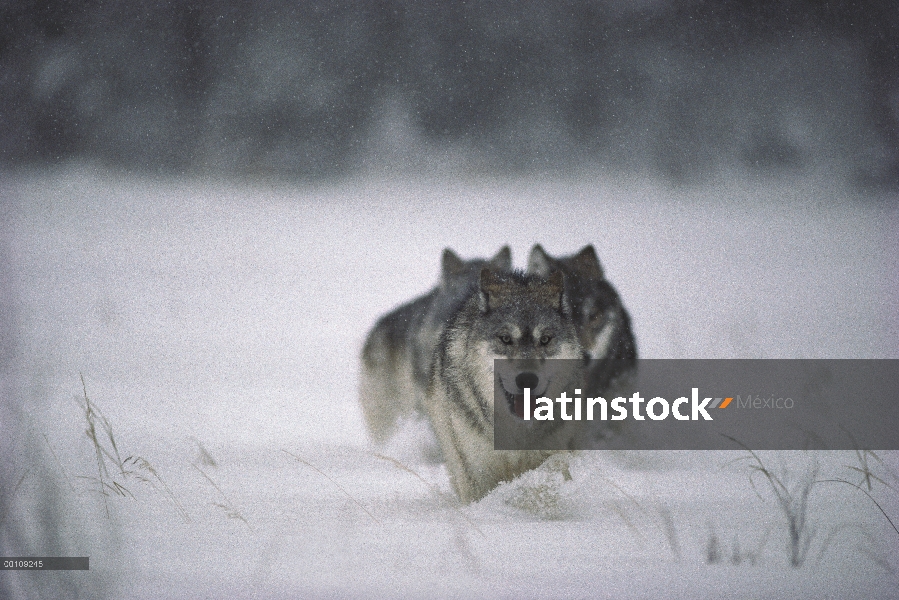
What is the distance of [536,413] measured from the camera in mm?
2111

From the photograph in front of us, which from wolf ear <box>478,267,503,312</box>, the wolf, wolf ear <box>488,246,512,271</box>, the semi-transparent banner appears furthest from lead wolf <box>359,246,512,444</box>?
the semi-transparent banner

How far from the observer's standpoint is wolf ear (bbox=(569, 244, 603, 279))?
2639 millimetres

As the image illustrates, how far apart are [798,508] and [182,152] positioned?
94.3 inches

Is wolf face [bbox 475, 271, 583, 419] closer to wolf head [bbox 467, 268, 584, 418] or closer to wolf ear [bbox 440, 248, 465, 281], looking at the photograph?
wolf head [bbox 467, 268, 584, 418]

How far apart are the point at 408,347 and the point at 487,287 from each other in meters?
0.66

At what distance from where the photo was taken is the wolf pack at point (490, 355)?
2080mm

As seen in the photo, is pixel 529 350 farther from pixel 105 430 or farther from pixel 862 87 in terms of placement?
pixel 862 87

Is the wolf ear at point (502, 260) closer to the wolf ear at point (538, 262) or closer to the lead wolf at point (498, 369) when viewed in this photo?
the wolf ear at point (538, 262)

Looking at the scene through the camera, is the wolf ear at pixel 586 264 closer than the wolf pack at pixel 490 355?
No

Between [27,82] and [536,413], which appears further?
[27,82]

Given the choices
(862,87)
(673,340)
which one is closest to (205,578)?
(673,340)

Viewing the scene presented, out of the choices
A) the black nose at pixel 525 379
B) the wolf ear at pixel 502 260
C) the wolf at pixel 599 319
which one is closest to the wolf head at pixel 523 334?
the black nose at pixel 525 379

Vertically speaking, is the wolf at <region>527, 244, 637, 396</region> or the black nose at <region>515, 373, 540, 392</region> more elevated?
the wolf at <region>527, 244, 637, 396</region>

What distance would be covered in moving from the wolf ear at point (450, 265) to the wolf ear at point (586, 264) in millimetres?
511
